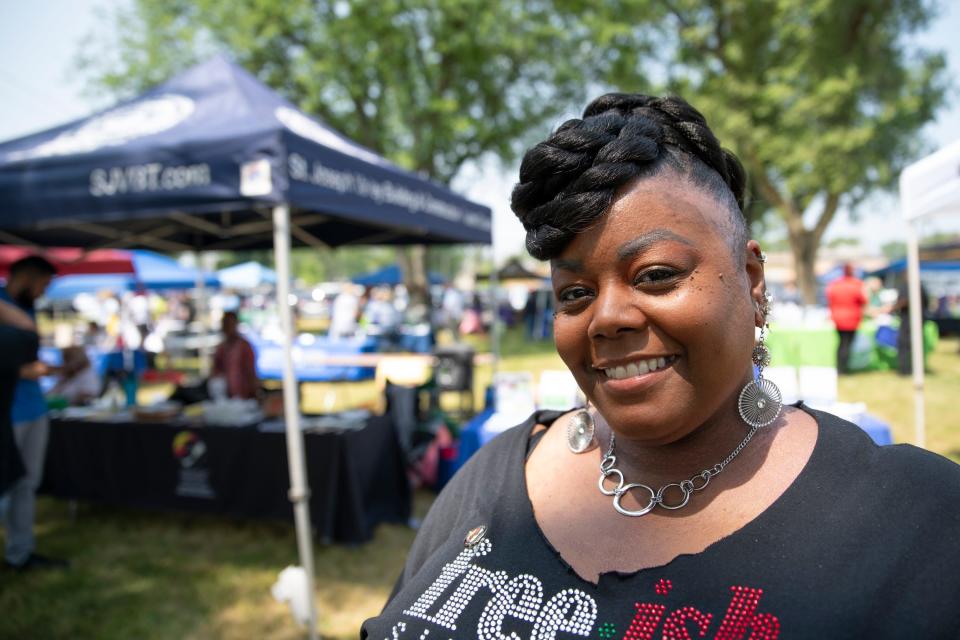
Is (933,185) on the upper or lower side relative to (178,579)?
upper

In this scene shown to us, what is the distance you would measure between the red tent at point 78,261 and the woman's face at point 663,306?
7029 mm

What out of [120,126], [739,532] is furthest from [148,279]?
[739,532]

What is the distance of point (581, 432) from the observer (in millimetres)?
1338

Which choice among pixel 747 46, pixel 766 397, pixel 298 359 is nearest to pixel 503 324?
pixel 747 46

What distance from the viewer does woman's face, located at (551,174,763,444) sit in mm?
979

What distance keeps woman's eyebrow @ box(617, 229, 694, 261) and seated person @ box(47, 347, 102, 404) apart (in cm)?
761

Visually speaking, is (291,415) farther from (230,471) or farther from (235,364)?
(235,364)

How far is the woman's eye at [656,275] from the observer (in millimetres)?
984

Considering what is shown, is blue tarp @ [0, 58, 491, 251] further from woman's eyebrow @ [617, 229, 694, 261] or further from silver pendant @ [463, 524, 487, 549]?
woman's eyebrow @ [617, 229, 694, 261]

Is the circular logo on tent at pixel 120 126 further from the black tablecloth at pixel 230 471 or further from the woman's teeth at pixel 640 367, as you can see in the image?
the woman's teeth at pixel 640 367

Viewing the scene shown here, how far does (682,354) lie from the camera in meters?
0.99

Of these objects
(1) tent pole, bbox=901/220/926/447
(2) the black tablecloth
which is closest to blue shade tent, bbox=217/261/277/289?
(2) the black tablecloth

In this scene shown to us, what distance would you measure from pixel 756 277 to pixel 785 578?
52 cm

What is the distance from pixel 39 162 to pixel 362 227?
3.58m
